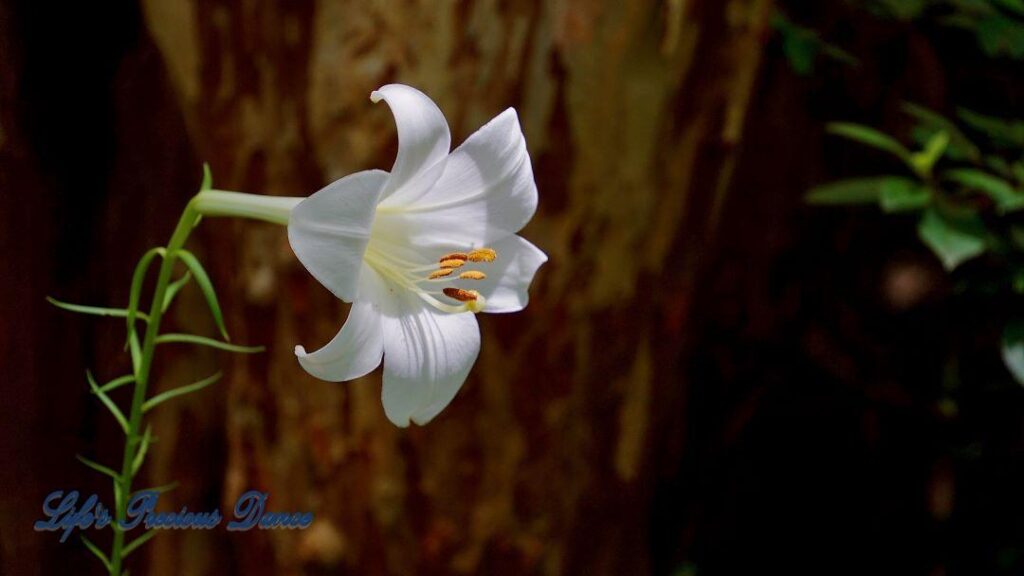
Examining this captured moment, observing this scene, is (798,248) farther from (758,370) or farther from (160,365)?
(160,365)

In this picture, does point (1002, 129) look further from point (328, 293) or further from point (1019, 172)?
point (328, 293)

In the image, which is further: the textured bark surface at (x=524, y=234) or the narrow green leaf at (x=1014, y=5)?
the narrow green leaf at (x=1014, y=5)

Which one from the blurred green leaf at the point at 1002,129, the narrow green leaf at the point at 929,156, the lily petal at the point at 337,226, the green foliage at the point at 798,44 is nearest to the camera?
the lily petal at the point at 337,226

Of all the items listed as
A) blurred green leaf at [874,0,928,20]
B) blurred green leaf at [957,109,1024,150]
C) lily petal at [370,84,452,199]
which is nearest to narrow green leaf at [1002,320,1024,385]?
blurred green leaf at [957,109,1024,150]

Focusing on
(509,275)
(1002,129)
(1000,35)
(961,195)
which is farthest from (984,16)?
(509,275)

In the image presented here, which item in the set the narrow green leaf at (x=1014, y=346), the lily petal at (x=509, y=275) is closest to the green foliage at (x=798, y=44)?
the narrow green leaf at (x=1014, y=346)

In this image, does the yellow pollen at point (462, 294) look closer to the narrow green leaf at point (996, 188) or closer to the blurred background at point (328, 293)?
the blurred background at point (328, 293)

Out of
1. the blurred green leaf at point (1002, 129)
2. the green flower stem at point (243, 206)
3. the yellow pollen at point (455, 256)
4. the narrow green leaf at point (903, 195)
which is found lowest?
the yellow pollen at point (455, 256)

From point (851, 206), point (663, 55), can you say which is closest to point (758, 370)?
point (851, 206)
